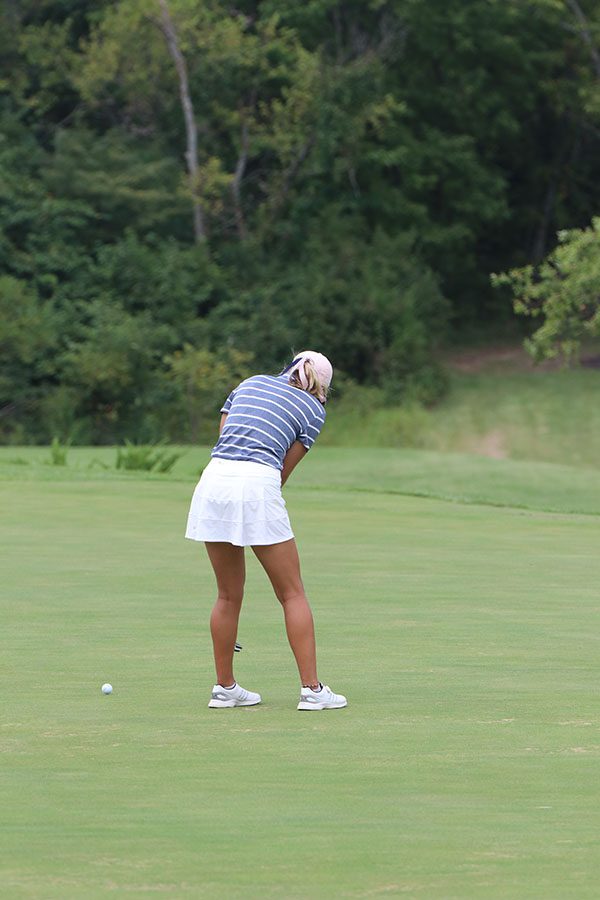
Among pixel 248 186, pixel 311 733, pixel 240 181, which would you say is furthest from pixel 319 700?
pixel 248 186

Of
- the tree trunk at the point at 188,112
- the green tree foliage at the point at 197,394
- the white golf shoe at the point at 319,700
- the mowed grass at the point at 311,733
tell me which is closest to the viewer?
the mowed grass at the point at 311,733

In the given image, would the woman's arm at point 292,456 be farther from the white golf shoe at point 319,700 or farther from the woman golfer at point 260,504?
the white golf shoe at point 319,700

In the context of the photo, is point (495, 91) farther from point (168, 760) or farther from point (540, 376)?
point (168, 760)

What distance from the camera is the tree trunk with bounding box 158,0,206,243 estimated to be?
168 feet

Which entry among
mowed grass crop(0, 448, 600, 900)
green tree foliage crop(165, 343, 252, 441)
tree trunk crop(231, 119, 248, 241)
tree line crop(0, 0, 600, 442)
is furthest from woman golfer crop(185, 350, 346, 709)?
tree trunk crop(231, 119, 248, 241)

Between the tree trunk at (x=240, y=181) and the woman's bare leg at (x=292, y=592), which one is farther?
the tree trunk at (x=240, y=181)

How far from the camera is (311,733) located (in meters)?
7.73

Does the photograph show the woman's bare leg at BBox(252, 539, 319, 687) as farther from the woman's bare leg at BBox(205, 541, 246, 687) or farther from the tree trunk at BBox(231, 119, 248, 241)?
the tree trunk at BBox(231, 119, 248, 241)

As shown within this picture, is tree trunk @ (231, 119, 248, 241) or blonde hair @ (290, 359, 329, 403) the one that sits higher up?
tree trunk @ (231, 119, 248, 241)

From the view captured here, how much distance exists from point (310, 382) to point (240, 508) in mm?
742

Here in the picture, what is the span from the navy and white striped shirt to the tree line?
36.2 meters

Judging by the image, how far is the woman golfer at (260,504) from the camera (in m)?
8.45

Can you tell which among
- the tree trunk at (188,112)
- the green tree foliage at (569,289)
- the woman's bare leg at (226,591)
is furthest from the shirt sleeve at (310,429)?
the tree trunk at (188,112)

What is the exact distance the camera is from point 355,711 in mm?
8289
